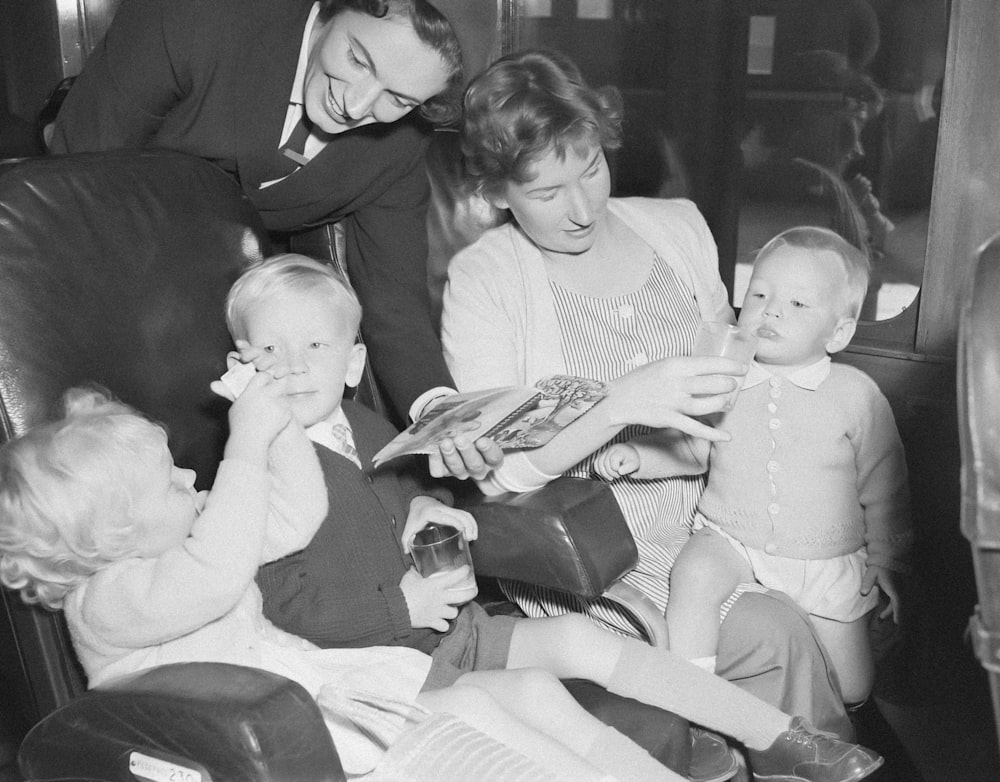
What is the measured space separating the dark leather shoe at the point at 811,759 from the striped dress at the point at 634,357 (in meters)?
0.41

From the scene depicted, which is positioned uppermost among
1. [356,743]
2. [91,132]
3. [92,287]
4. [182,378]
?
[91,132]

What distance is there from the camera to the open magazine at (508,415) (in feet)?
6.02

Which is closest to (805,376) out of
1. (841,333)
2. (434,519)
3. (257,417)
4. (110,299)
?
(841,333)

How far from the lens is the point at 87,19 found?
16.5 feet

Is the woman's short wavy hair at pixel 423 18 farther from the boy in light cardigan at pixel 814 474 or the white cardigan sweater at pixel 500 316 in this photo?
the boy in light cardigan at pixel 814 474

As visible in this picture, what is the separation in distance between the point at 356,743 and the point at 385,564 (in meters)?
0.39

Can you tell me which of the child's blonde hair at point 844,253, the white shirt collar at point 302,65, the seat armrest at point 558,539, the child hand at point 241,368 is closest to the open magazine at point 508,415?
the seat armrest at point 558,539

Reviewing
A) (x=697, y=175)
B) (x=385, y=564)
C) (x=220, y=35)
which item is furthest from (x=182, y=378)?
(x=697, y=175)

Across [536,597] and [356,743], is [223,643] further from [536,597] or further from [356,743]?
[536,597]

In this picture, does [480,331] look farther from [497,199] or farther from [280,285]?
[280,285]

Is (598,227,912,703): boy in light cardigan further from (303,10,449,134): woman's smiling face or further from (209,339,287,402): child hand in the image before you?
(209,339,287,402): child hand

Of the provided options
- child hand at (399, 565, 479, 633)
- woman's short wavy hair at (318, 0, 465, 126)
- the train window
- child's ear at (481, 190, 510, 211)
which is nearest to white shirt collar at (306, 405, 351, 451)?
child hand at (399, 565, 479, 633)

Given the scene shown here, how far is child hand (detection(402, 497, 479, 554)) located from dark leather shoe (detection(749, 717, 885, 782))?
0.58 meters

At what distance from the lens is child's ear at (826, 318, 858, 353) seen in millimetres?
2055
